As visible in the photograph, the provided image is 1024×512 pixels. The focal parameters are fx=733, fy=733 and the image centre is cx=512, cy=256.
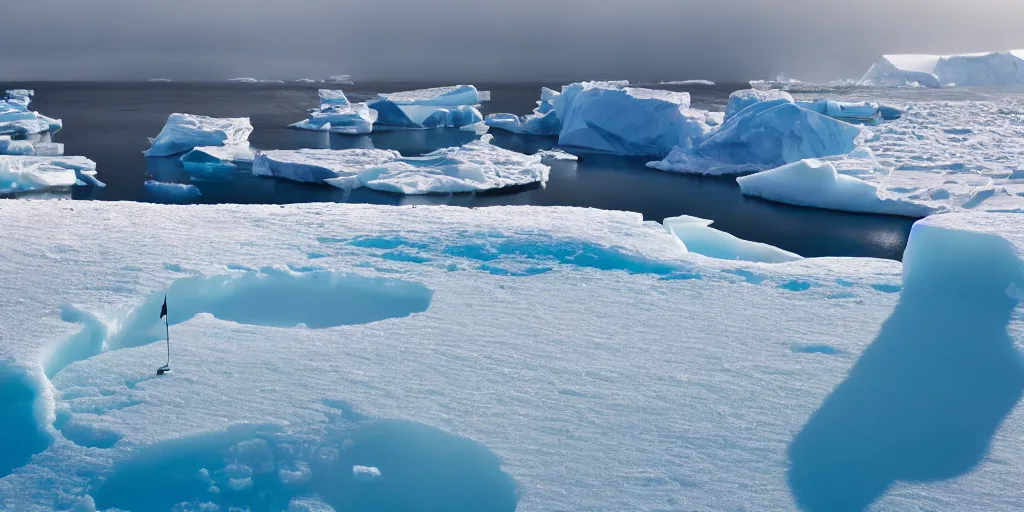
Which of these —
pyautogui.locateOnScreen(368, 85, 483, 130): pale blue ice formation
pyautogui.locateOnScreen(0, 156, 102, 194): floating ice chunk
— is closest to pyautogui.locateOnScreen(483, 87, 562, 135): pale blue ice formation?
pyautogui.locateOnScreen(368, 85, 483, 130): pale blue ice formation

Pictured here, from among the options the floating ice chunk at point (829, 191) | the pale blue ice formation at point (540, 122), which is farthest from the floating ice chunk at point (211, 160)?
the floating ice chunk at point (829, 191)

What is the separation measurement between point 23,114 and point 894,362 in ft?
87.4

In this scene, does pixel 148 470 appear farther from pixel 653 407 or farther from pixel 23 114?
pixel 23 114

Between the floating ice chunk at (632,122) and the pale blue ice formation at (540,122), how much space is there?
4.54 m

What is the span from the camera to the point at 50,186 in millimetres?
13414

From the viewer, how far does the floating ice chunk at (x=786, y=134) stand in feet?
54.0

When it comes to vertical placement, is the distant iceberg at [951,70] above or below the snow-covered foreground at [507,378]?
above

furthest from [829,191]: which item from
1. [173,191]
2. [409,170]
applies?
[173,191]

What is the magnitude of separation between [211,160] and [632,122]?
35.3 feet

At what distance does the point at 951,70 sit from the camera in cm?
4572

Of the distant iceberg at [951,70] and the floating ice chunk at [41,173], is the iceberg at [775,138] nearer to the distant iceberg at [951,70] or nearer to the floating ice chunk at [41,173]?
the floating ice chunk at [41,173]

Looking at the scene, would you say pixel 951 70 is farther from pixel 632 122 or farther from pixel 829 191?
pixel 829 191

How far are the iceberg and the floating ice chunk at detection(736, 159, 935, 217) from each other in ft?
9.54

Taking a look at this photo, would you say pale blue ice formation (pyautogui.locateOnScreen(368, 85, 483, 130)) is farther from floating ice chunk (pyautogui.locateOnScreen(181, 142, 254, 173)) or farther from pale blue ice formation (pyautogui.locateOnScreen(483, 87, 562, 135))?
floating ice chunk (pyautogui.locateOnScreen(181, 142, 254, 173))
